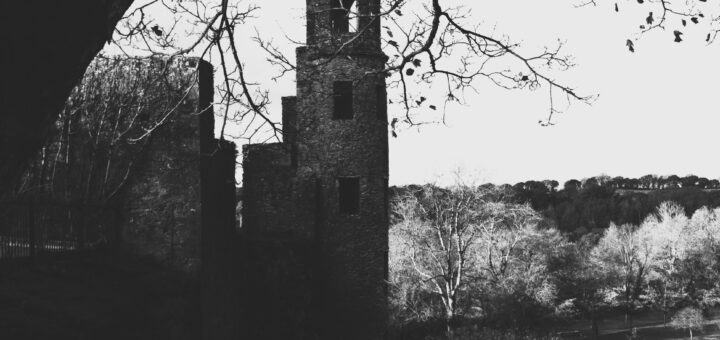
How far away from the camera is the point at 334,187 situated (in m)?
17.9

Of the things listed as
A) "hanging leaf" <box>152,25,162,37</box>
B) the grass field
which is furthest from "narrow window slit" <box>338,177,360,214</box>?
the grass field

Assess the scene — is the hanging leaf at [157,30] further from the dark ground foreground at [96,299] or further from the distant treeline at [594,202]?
the distant treeline at [594,202]

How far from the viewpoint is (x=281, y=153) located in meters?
18.3

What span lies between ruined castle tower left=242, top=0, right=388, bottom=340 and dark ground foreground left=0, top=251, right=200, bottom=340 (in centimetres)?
556

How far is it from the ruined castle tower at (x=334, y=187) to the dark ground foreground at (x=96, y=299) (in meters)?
5.56

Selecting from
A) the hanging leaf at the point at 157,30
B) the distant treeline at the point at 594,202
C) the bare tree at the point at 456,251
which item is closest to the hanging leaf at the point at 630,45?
the hanging leaf at the point at 157,30

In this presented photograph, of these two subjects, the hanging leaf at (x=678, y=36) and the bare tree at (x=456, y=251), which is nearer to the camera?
the hanging leaf at (x=678, y=36)

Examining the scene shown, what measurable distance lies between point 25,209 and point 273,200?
8.86 metres

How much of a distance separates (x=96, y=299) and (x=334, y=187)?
345 inches

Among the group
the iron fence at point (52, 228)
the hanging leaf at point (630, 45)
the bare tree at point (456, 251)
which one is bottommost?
the bare tree at point (456, 251)

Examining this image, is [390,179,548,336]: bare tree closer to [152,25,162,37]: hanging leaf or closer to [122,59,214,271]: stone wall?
[122,59,214,271]: stone wall

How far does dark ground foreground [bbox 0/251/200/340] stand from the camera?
8734 mm

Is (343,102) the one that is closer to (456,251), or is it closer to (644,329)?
(456,251)

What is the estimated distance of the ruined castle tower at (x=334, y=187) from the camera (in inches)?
685
